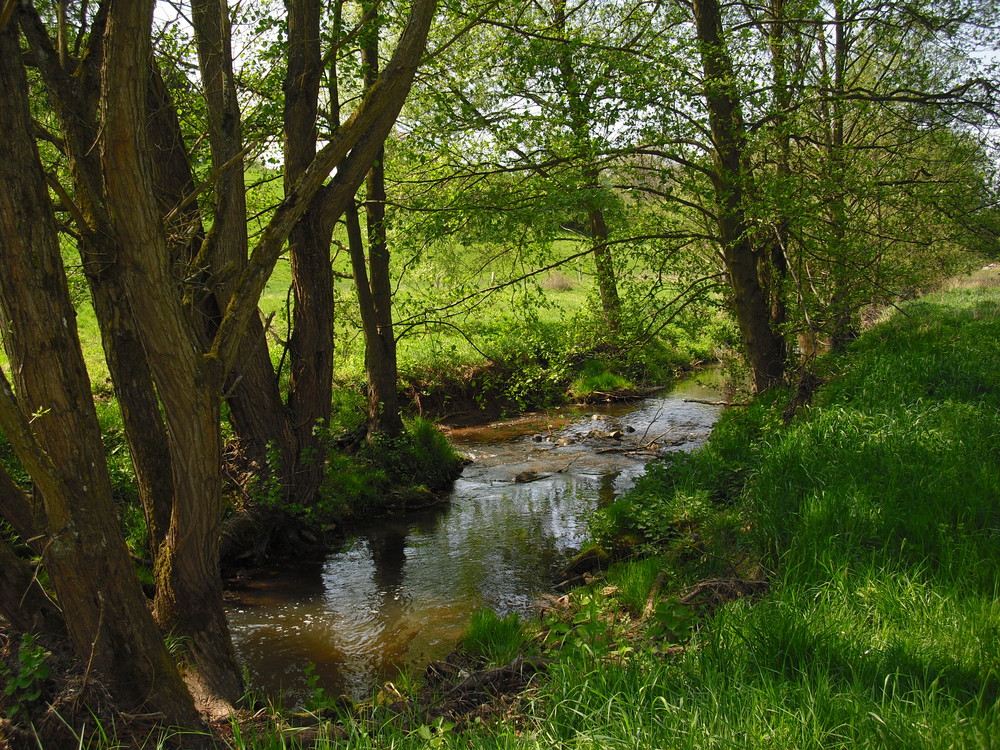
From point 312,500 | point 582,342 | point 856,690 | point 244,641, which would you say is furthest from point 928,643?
point 582,342

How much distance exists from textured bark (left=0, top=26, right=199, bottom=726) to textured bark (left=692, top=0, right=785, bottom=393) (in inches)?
289

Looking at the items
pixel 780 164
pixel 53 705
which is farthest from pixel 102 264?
pixel 780 164

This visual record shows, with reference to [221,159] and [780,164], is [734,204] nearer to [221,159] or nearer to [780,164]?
[780,164]

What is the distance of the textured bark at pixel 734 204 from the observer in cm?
897

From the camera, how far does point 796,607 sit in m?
3.75

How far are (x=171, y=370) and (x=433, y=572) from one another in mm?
4399

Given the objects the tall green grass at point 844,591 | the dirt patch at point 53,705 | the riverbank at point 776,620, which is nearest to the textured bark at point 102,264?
the dirt patch at point 53,705

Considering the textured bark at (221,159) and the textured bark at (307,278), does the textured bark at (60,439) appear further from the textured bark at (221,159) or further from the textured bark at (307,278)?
the textured bark at (307,278)

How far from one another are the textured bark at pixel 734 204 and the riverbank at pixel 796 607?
111 inches

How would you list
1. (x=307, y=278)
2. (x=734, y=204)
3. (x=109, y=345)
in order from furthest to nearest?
(x=734, y=204)
(x=307, y=278)
(x=109, y=345)

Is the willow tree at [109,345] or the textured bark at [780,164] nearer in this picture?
the willow tree at [109,345]

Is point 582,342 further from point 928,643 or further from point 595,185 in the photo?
point 928,643

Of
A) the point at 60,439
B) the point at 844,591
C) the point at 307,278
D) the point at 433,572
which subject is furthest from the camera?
the point at 307,278

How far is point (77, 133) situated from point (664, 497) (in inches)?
248
